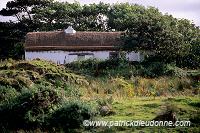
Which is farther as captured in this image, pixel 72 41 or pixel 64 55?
pixel 72 41

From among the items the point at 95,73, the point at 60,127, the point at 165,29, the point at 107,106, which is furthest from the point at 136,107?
the point at 165,29

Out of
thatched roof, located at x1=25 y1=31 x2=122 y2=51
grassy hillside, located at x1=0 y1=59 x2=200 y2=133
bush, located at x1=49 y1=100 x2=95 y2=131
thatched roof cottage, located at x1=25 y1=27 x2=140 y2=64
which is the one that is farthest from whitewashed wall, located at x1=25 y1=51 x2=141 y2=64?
bush, located at x1=49 y1=100 x2=95 y2=131

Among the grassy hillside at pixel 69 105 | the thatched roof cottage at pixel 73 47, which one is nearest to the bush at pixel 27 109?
the grassy hillside at pixel 69 105

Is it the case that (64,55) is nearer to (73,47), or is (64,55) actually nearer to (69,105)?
(73,47)

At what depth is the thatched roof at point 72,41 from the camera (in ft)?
136

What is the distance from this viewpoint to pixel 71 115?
15641 millimetres

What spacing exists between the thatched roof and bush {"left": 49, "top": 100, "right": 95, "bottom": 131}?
979 inches

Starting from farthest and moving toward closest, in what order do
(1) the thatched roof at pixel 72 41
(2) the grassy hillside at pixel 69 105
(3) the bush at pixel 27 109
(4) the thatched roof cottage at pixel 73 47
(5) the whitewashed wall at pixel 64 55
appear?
(1) the thatched roof at pixel 72 41, (4) the thatched roof cottage at pixel 73 47, (5) the whitewashed wall at pixel 64 55, (3) the bush at pixel 27 109, (2) the grassy hillside at pixel 69 105

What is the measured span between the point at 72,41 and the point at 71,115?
27.1m

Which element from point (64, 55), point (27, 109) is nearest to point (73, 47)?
point (64, 55)

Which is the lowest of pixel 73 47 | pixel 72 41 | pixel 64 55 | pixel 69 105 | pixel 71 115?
pixel 71 115

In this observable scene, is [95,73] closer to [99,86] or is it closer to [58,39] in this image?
[99,86]

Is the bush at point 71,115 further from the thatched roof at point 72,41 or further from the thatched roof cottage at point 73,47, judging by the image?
the thatched roof at point 72,41

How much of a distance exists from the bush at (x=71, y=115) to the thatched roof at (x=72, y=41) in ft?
81.6
